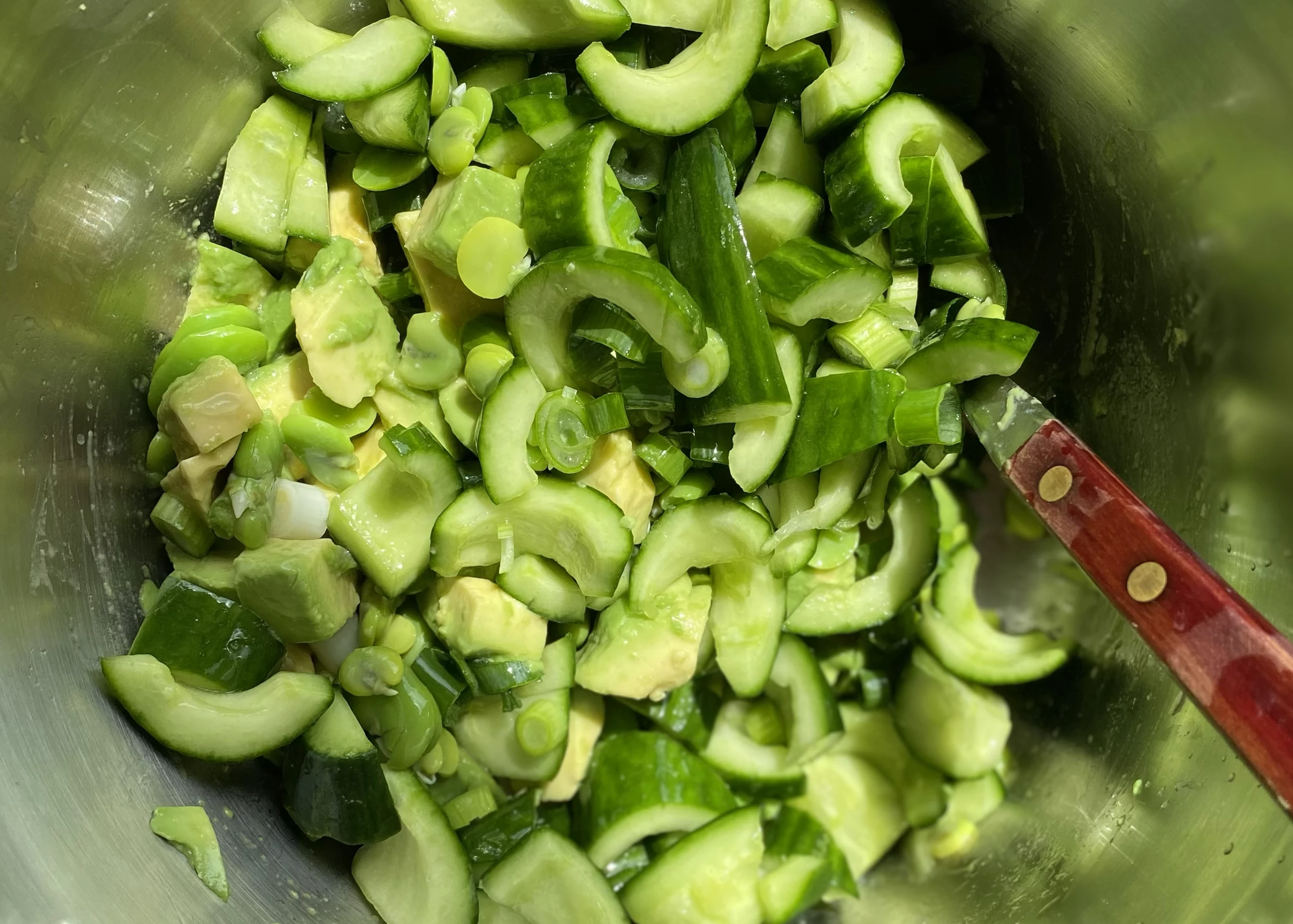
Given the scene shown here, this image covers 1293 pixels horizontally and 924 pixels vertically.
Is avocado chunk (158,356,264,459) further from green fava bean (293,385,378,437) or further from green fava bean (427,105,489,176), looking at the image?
green fava bean (427,105,489,176)

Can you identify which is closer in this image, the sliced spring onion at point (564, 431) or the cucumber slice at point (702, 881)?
the sliced spring onion at point (564, 431)

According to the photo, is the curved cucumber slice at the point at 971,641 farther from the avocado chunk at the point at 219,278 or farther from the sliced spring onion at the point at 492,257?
the avocado chunk at the point at 219,278

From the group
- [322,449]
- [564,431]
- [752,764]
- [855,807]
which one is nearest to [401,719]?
[322,449]

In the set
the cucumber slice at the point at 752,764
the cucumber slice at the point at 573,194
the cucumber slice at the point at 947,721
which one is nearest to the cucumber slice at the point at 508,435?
the cucumber slice at the point at 573,194

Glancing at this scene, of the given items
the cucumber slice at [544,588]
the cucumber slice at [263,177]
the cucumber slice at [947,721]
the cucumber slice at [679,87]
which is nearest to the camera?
the cucumber slice at [679,87]

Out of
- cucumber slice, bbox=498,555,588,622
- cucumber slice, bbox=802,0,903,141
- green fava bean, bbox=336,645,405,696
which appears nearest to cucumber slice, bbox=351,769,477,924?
green fava bean, bbox=336,645,405,696

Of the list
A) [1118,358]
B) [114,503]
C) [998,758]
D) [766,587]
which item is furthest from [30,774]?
[1118,358]

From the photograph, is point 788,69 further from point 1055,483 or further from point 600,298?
point 1055,483
